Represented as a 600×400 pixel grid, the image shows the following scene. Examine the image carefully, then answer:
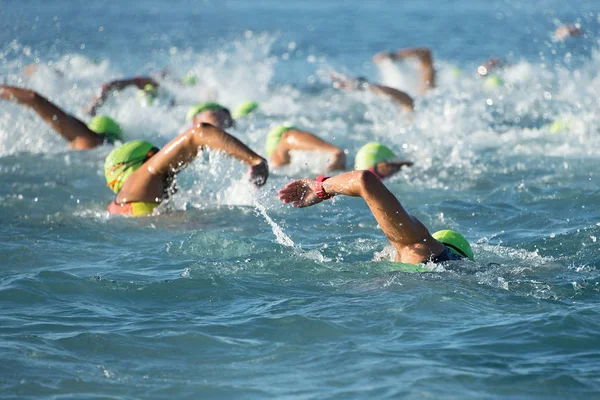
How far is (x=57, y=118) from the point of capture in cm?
1065

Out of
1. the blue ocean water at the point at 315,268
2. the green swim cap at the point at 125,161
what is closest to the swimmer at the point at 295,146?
the blue ocean water at the point at 315,268

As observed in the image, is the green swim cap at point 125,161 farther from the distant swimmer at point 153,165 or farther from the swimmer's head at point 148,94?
the swimmer's head at point 148,94

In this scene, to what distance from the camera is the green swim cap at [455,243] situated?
252 inches

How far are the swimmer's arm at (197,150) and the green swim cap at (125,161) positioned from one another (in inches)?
13.2

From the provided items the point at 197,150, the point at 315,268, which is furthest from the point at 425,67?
the point at 315,268

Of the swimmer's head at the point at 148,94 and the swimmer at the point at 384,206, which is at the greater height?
the swimmer's head at the point at 148,94

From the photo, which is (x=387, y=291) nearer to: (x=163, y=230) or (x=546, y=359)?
(x=546, y=359)

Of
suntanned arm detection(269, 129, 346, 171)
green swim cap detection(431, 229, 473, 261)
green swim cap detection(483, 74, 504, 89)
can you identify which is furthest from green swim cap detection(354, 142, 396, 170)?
green swim cap detection(483, 74, 504, 89)

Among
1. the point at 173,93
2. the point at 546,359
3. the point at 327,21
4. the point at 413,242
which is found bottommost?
the point at 546,359

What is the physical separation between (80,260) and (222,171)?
238 centimetres

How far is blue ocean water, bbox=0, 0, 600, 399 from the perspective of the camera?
4.77 m

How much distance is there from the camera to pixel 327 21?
34.9 metres

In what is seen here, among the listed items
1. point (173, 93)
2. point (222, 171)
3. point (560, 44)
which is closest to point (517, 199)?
point (222, 171)

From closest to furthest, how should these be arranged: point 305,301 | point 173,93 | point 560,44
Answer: point 305,301
point 173,93
point 560,44
